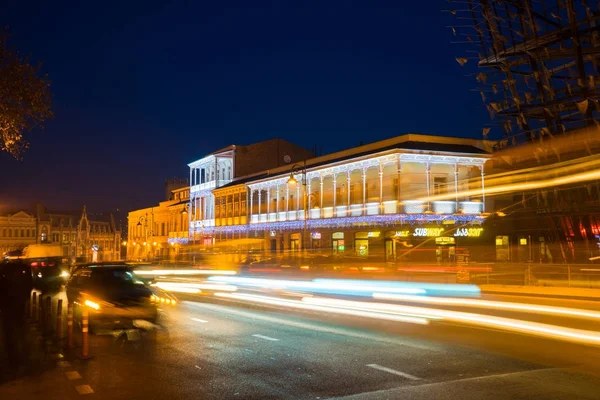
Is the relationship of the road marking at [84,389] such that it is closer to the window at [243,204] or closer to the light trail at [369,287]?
the light trail at [369,287]

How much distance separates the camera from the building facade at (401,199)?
41812 mm

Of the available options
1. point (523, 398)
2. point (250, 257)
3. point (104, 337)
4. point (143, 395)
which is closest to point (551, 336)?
point (523, 398)

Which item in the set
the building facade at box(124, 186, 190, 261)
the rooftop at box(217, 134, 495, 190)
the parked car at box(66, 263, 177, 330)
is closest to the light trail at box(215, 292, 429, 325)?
the parked car at box(66, 263, 177, 330)

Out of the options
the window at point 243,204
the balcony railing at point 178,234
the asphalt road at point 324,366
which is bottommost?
the asphalt road at point 324,366

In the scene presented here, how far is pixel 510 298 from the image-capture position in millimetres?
22062

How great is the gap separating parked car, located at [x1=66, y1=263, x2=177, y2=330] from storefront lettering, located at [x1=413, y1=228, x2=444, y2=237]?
28.6 m

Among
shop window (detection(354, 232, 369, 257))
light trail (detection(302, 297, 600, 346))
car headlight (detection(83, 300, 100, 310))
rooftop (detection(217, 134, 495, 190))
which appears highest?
rooftop (detection(217, 134, 495, 190))

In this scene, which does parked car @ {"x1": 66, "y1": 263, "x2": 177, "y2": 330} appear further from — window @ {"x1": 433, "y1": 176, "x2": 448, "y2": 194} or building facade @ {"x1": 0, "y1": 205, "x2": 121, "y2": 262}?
building facade @ {"x1": 0, "y1": 205, "x2": 121, "y2": 262}

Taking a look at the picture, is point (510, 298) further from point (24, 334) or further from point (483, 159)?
point (483, 159)

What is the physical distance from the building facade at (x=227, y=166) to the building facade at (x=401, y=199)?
17089 millimetres

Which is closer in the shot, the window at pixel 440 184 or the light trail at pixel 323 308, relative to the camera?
the light trail at pixel 323 308

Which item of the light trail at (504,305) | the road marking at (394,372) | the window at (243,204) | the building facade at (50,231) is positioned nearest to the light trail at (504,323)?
the light trail at (504,305)

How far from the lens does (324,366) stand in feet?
33.3

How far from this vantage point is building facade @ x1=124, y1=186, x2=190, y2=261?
7638 centimetres
